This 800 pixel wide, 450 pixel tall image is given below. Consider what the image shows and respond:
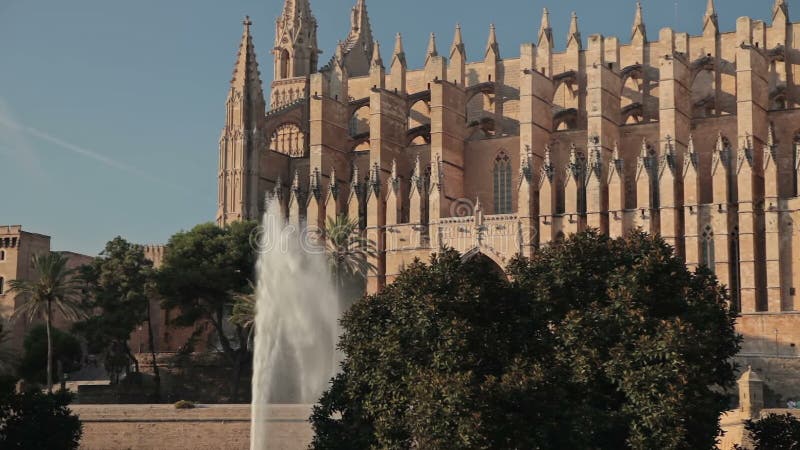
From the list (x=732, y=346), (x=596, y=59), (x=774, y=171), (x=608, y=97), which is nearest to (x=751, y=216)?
(x=774, y=171)

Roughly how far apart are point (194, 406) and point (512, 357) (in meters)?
17.0

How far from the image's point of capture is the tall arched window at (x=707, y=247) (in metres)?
54.7

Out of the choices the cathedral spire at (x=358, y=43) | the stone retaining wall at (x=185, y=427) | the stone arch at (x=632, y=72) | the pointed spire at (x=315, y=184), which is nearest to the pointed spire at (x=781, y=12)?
the stone arch at (x=632, y=72)

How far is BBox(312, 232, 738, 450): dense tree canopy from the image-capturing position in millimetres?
29328

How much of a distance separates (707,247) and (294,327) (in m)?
16.6

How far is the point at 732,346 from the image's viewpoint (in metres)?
31.9

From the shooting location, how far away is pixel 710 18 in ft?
213

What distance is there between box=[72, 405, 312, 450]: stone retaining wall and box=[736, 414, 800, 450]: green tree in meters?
15.5

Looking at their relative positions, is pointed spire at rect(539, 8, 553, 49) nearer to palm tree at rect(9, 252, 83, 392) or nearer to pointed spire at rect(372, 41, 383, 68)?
pointed spire at rect(372, 41, 383, 68)

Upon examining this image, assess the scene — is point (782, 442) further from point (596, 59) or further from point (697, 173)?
point (596, 59)

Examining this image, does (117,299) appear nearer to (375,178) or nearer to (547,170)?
(375,178)

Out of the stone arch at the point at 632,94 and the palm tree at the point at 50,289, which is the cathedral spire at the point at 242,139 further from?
the stone arch at the point at 632,94

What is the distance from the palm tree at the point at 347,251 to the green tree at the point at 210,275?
339 centimetres

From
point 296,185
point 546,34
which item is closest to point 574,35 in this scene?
point 546,34
